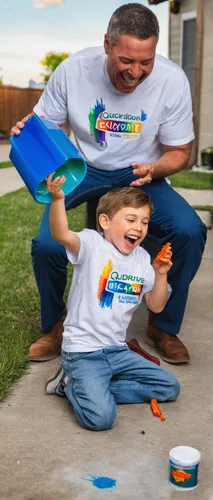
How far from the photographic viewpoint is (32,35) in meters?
18.6

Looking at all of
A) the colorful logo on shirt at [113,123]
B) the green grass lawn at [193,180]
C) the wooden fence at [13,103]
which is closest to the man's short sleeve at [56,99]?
the colorful logo on shirt at [113,123]

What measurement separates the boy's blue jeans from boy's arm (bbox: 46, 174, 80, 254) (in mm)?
456

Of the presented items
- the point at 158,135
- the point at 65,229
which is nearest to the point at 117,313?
the point at 65,229

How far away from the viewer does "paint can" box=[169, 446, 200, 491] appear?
85.6 inches

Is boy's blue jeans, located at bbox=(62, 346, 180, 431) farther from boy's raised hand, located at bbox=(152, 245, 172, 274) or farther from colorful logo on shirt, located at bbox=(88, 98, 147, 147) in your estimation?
colorful logo on shirt, located at bbox=(88, 98, 147, 147)

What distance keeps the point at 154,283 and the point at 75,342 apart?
406mm

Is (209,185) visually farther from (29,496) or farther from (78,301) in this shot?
(29,496)

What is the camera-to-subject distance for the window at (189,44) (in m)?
11.9

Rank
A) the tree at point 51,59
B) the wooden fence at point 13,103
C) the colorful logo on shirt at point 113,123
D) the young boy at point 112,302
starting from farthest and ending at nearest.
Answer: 1. the tree at point 51,59
2. the wooden fence at point 13,103
3. the colorful logo on shirt at point 113,123
4. the young boy at point 112,302

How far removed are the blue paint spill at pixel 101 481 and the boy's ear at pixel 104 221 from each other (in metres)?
1.02

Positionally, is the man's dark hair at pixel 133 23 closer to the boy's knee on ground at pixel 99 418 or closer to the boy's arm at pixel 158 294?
the boy's arm at pixel 158 294

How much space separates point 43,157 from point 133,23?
795 millimetres

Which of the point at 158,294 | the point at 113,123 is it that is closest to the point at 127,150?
the point at 113,123

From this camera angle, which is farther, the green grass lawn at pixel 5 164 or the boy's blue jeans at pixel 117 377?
the green grass lawn at pixel 5 164
